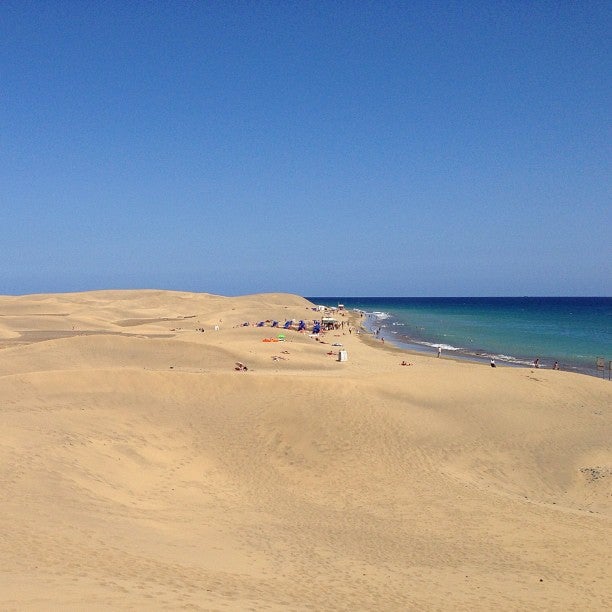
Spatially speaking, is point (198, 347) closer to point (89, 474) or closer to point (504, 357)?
point (89, 474)

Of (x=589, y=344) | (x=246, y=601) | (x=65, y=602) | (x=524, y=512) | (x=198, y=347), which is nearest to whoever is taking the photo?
(x=65, y=602)

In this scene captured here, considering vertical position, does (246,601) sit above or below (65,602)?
below

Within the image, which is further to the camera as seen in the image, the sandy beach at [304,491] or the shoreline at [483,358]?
the shoreline at [483,358]

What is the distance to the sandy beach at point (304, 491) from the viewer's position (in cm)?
830

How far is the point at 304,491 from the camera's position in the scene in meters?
14.8

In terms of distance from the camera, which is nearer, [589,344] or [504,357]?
[504,357]

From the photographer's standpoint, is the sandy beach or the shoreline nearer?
the sandy beach

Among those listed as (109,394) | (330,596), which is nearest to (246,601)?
(330,596)

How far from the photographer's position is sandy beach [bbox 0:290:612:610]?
8.30 meters

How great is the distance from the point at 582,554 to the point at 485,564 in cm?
223

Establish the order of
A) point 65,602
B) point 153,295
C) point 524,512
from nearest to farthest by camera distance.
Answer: point 65,602, point 524,512, point 153,295

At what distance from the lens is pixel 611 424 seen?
2142cm

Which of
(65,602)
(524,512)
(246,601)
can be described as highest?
(65,602)

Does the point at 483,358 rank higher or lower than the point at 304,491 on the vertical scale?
higher
